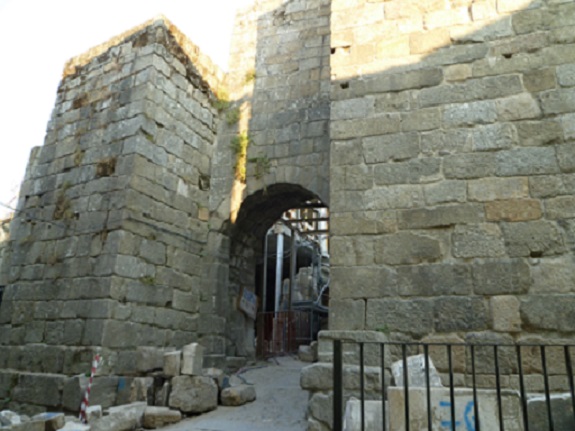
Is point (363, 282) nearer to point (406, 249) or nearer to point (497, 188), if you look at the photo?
point (406, 249)

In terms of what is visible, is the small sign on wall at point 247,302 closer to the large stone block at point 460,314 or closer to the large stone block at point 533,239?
the large stone block at point 460,314

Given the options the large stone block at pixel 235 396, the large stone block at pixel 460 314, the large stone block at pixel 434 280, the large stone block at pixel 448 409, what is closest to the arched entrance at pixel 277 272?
the large stone block at pixel 235 396

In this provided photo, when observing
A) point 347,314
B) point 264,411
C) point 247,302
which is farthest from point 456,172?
point 247,302

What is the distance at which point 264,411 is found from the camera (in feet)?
18.7

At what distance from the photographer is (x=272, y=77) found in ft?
25.5

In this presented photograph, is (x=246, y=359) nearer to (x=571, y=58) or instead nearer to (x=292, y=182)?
(x=292, y=182)

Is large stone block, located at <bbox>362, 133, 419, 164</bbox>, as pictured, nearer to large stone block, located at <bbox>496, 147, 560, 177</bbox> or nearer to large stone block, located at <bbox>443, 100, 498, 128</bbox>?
large stone block, located at <bbox>443, 100, 498, 128</bbox>

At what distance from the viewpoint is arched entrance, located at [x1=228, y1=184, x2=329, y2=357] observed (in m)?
7.71

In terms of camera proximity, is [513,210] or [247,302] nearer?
[513,210]

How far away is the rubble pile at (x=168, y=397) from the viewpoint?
4816mm

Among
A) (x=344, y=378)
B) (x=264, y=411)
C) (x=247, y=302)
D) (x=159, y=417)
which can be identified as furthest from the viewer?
(x=247, y=302)

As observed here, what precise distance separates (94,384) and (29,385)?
42.0 inches

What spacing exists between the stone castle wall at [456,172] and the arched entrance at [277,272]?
2510mm

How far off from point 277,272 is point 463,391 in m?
10.6
